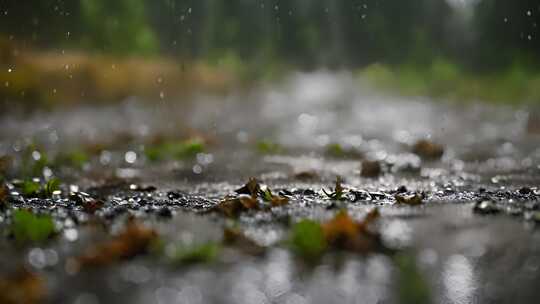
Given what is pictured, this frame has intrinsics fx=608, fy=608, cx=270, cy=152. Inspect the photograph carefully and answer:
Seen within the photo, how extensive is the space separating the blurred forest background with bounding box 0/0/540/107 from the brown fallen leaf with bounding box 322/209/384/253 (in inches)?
245

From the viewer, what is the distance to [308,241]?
1898 millimetres

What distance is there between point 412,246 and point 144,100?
985 centimetres

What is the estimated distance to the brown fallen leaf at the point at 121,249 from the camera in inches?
70.5

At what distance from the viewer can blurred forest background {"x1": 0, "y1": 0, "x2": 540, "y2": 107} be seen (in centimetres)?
808

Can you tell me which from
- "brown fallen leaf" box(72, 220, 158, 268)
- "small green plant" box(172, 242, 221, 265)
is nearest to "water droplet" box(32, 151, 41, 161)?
"brown fallen leaf" box(72, 220, 158, 268)

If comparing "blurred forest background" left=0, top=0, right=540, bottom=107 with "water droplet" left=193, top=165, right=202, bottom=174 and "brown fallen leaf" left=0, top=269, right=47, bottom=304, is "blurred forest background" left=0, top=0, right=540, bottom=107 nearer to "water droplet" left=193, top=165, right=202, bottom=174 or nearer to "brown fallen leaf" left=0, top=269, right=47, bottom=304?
"water droplet" left=193, top=165, right=202, bottom=174

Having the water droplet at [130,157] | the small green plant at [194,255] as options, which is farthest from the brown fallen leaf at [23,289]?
the water droplet at [130,157]

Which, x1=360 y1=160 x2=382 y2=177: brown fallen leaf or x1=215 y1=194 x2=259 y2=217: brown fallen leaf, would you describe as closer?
x1=215 y1=194 x2=259 y2=217: brown fallen leaf

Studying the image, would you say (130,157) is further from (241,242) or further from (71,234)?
(241,242)

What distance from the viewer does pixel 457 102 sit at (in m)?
13.7

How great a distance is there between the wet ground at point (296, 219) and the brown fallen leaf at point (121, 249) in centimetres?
2

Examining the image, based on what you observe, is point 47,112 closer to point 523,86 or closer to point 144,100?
point 144,100

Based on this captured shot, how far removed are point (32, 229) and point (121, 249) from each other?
17.3 inches

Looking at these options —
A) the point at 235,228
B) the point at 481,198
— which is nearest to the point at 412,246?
the point at 235,228
